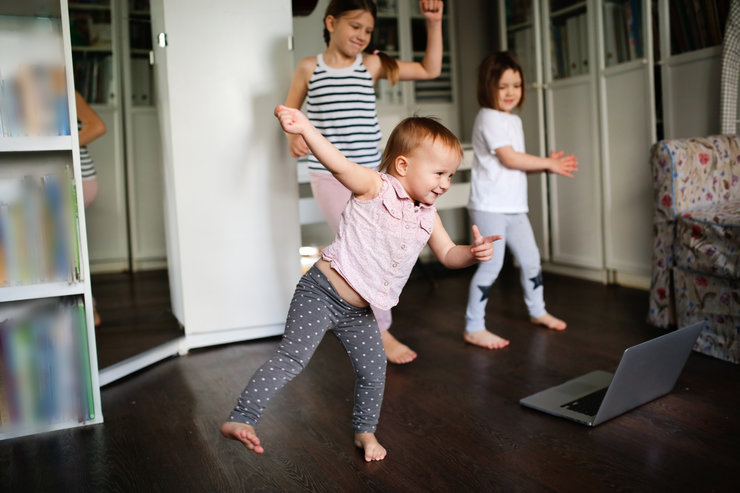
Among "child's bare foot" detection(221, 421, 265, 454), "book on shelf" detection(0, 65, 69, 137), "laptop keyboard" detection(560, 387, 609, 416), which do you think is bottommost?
"laptop keyboard" detection(560, 387, 609, 416)

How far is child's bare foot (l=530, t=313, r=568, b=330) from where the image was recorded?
2648 mm

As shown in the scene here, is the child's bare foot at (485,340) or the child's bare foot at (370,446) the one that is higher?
the child's bare foot at (485,340)

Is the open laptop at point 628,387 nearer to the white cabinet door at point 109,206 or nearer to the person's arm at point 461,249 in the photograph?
the person's arm at point 461,249

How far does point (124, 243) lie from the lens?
3.77 m

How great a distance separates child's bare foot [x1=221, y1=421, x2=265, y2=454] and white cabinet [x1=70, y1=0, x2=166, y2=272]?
93.3 inches

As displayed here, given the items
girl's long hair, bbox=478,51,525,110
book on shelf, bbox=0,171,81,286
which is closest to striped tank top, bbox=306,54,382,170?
girl's long hair, bbox=478,51,525,110

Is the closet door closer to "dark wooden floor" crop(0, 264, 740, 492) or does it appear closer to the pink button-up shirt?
"dark wooden floor" crop(0, 264, 740, 492)

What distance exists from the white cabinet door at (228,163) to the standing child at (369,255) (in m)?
1.14

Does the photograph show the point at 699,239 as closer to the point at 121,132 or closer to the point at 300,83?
the point at 300,83

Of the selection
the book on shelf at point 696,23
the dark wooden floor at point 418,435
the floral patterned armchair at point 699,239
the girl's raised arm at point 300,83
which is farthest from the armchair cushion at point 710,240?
the girl's raised arm at point 300,83

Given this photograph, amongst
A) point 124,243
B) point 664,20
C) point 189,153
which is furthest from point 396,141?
point 124,243

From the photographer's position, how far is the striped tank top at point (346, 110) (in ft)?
7.59

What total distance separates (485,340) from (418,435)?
824 mm

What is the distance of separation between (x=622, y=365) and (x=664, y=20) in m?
1.88
